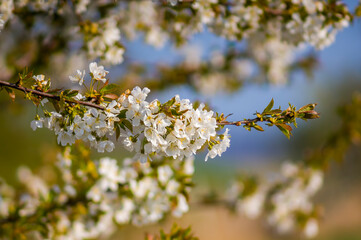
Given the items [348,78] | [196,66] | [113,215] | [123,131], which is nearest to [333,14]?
[123,131]

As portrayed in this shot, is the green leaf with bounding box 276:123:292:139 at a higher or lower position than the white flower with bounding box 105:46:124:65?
lower

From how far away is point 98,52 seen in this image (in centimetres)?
254

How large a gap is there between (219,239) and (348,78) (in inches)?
479

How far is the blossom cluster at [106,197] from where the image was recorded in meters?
2.38

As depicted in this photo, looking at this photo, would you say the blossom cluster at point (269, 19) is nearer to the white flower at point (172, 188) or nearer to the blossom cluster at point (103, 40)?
the blossom cluster at point (103, 40)

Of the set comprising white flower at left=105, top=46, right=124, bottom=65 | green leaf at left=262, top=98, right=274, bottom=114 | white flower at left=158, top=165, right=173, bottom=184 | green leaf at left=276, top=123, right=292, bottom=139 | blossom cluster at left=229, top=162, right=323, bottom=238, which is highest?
white flower at left=105, top=46, right=124, bottom=65

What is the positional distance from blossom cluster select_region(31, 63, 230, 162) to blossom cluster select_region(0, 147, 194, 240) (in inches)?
35.3

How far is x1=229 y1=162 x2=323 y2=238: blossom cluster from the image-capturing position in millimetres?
3498

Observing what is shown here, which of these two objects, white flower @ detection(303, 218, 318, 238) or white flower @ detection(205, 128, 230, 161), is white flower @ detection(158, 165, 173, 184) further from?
white flower @ detection(303, 218, 318, 238)

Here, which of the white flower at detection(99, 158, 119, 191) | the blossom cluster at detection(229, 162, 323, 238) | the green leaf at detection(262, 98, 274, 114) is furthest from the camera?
the blossom cluster at detection(229, 162, 323, 238)

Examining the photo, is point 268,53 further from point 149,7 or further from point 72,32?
point 72,32

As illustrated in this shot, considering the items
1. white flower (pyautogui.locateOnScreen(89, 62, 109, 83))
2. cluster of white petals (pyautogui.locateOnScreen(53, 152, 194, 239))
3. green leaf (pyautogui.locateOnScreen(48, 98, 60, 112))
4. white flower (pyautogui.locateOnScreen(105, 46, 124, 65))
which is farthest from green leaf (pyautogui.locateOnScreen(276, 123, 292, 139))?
white flower (pyautogui.locateOnScreen(105, 46, 124, 65))

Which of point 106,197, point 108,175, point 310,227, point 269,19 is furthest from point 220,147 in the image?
point 310,227

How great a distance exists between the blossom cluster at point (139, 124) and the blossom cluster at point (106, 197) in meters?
0.90
